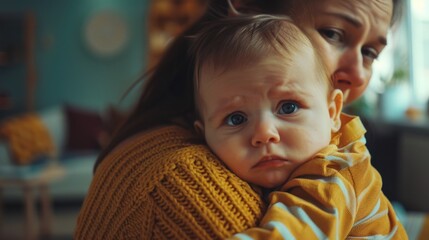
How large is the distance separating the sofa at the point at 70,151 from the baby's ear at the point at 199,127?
400 centimetres

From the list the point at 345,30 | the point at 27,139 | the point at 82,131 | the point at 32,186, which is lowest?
the point at 82,131

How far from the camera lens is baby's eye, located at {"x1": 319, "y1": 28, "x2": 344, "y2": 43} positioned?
935 millimetres

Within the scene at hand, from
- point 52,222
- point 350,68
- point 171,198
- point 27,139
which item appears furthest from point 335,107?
point 52,222

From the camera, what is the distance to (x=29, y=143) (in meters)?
4.68

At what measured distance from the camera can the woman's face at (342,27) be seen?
0.92m

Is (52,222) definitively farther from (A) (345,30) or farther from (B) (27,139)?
(A) (345,30)

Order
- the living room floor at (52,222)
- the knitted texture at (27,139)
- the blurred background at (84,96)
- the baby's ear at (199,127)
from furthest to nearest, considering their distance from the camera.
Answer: the living room floor at (52,222) → the knitted texture at (27,139) → the blurred background at (84,96) → the baby's ear at (199,127)

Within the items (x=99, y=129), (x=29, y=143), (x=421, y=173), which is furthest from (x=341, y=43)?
(x=99, y=129)

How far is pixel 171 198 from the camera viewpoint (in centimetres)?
71

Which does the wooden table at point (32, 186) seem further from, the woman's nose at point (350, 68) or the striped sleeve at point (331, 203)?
the striped sleeve at point (331, 203)

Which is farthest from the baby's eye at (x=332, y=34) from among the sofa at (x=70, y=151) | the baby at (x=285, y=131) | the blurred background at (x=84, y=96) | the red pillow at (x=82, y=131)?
the red pillow at (x=82, y=131)

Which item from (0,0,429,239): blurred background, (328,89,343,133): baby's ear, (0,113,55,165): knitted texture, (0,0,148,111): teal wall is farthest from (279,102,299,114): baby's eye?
(0,0,148,111): teal wall

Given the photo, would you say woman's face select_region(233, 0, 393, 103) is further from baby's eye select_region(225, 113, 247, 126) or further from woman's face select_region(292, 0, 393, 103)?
baby's eye select_region(225, 113, 247, 126)

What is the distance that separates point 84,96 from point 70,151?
170 centimetres
